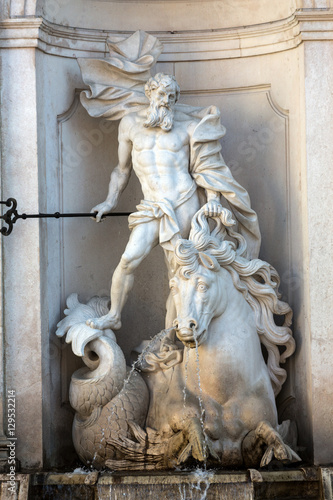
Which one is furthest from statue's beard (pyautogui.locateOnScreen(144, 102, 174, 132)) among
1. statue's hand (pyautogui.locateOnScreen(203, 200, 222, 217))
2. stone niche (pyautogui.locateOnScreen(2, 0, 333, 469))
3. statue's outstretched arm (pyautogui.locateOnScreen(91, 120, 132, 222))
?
stone niche (pyautogui.locateOnScreen(2, 0, 333, 469))

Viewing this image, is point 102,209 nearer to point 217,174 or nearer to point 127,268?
point 127,268

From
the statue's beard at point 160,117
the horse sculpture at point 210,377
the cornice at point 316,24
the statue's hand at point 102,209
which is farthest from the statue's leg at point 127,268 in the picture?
the cornice at point 316,24

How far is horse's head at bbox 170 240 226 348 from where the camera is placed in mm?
6465

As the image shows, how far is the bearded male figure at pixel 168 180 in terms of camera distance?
7.07 metres

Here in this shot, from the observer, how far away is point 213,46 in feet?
25.3

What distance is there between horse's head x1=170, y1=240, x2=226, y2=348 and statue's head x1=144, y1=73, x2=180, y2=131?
87cm

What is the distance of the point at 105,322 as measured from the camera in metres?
7.15

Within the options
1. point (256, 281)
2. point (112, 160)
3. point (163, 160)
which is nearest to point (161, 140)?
point (163, 160)

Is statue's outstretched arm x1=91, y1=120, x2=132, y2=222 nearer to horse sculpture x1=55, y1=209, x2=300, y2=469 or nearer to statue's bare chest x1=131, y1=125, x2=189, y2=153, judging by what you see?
statue's bare chest x1=131, y1=125, x2=189, y2=153

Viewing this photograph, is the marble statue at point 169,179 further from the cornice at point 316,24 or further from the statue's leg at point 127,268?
the cornice at point 316,24

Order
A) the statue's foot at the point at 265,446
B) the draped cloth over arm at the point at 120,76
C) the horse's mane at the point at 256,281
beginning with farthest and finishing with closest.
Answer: the draped cloth over arm at the point at 120,76 → the horse's mane at the point at 256,281 → the statue's foot at the point at 265,446

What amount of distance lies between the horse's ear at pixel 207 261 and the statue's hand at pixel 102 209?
2.95 ft

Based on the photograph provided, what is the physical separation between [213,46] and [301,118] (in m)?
0.91

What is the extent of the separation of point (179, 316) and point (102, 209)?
1125mm
